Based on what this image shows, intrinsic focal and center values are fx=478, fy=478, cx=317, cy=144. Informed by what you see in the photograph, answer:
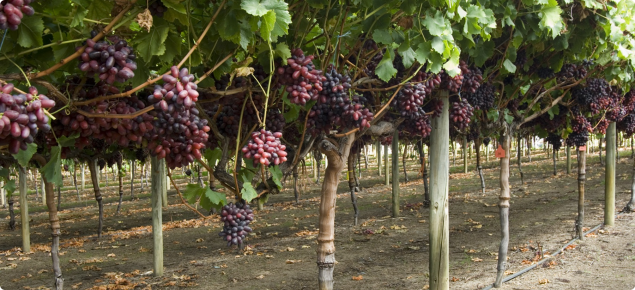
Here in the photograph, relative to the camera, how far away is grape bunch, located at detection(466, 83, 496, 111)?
5.48 meters

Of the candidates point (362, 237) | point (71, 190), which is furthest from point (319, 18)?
point (71, 190)

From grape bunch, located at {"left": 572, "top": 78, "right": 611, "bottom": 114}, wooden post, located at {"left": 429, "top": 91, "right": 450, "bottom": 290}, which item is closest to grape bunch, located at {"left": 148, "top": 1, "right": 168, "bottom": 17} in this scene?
wooden post, located at {"left": 429, "top": 91, "right": 450, "bottom": 290}

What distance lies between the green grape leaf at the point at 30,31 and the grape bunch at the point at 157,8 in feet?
1.39

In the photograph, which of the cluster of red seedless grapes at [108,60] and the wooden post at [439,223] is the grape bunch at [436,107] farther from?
the cluster of red seedless grapes at [108,60]

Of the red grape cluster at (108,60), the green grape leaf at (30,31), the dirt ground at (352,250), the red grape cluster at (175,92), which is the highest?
the green grape leaf at (30,31)

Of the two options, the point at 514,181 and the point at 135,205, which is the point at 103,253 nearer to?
the point at 135,205

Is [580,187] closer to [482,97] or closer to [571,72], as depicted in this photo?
[571,72]

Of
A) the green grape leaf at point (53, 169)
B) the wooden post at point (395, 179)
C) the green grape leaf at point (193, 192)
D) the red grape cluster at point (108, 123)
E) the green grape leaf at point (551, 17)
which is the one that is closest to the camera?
the red grape cluster at point (108, 123)

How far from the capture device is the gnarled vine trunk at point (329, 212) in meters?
3.61

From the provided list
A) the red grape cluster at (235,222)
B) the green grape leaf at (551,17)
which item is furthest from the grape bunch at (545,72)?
the red grape cluster at (235,222)

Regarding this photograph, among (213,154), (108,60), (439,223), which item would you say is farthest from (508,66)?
(108,60)

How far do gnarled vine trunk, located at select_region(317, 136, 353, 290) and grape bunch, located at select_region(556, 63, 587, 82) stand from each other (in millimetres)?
3606

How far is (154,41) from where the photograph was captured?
217 centimetres

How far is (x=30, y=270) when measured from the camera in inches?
339
